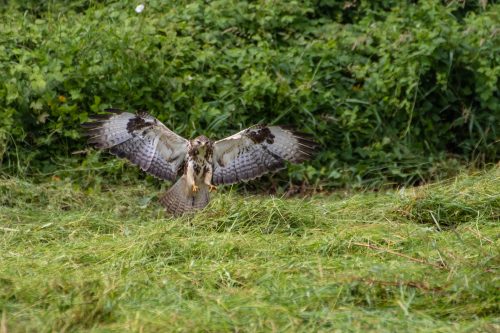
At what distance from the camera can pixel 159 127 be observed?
790cm

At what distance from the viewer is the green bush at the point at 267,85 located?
29.1ft

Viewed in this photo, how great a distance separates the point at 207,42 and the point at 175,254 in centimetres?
362

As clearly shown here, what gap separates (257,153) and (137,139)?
0.88m

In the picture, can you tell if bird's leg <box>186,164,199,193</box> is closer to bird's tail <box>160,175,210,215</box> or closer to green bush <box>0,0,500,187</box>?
bird's tail <box>160,175,210,215</box>

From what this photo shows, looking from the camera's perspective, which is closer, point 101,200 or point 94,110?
point 101,200

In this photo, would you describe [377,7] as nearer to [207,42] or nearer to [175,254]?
[207,42]

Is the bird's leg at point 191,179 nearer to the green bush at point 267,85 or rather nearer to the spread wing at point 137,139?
the spread wing at point 137,139

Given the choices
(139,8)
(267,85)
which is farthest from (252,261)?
(139,8)

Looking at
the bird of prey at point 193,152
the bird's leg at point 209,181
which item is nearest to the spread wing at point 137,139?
the bird of prey at point 193,152

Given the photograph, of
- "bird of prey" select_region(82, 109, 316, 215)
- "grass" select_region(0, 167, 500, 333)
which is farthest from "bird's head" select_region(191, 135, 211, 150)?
"grass" select_region(0, 167, 500, 333)

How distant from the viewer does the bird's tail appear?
794cm

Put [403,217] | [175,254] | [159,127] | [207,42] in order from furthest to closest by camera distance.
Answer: [207,42] → [159,127] → [403,217] → [175,254]

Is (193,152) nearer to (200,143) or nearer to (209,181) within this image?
(200,143)

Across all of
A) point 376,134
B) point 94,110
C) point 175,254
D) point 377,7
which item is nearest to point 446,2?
point 377,7
